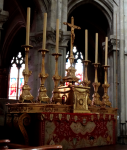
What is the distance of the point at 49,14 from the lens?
32.4ft

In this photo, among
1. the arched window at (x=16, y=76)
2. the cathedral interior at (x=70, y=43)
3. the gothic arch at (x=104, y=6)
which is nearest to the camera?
the cathedral interior at (x=70, y=43)

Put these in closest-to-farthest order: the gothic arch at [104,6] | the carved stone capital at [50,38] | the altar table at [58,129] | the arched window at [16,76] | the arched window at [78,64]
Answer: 1. the altar table at [58,129]
2. the carved stone capital at [50,38]
3. the gothic arch at [104,6]
4. the arched window at [78,64]
5. the arched window at [16,76]

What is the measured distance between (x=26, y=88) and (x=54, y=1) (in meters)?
5.86

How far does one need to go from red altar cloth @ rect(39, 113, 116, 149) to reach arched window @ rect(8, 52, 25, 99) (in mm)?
13701

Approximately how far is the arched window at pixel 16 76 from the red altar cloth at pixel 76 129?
1370cm

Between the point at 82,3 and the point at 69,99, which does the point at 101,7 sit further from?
the point at 69,99

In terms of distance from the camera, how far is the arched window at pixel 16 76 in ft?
62.3

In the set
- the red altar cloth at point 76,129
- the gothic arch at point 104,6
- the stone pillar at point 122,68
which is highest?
the gothic arch at point 104,6

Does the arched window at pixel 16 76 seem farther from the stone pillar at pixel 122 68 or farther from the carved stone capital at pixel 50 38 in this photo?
the stone pillar at pixel 122 68

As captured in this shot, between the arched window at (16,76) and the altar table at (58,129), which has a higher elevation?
the arched window at (16,76)

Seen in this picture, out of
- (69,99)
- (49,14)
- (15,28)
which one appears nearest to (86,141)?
(69,99)

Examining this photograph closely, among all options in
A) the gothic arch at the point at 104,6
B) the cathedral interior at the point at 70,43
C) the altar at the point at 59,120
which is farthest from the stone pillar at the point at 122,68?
the altar at the point at 59,120

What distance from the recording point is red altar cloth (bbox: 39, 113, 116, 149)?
469 centimetres

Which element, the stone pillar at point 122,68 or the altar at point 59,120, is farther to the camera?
the stone pillar at point 122,68
